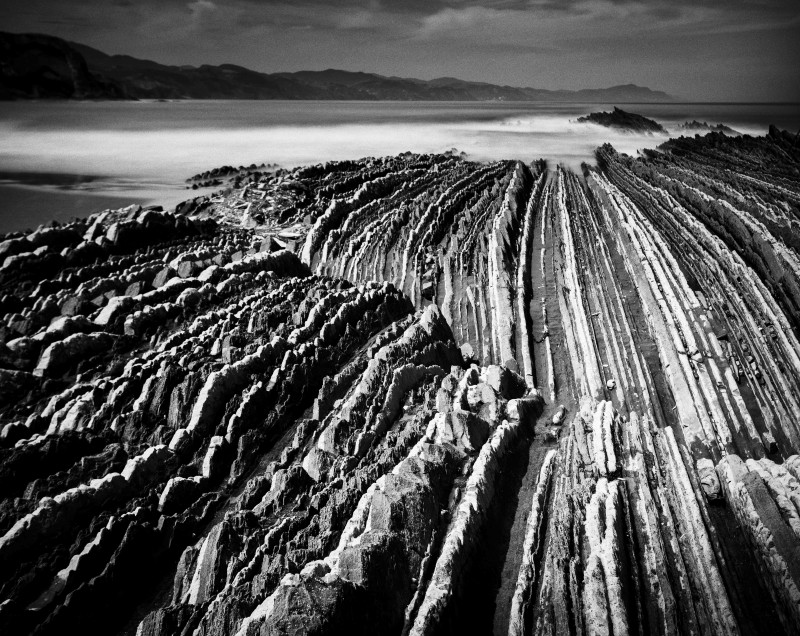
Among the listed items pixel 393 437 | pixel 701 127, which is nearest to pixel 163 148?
pixel 393 437

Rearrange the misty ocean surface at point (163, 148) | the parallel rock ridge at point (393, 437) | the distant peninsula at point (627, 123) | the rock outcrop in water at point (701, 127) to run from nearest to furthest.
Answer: the parallel rock ridge at point (393, 437)
the misty ocean surface at point (163, 148)
the distant peninsula at point (627, 123)
the rock outcrop in water at point (701, 127)

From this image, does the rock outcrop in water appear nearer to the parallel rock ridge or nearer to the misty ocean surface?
the misty ocean surface

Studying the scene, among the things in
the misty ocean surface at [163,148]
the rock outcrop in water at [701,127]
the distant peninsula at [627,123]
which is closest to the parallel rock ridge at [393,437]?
the misty ocean surface at [163,148]

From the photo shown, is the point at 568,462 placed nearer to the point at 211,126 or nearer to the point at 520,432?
the point at 520,432

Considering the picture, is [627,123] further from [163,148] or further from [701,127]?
[163,148]

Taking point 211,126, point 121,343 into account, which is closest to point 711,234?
point 121,343

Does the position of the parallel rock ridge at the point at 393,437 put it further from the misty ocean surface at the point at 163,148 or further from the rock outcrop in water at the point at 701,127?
the rock outcrop in water at the point at 701,127
